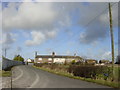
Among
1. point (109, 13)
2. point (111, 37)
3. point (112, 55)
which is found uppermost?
point (109, 13)

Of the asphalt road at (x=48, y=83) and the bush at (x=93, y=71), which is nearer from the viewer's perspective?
the asphalt road at (x=48, y=83)

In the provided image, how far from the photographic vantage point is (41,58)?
16312cm

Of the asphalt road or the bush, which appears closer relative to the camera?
the asphalt road

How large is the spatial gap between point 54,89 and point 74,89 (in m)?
1.30

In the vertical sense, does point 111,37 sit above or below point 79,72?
above

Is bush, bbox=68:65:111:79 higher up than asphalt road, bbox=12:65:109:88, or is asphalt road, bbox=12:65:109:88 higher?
bush, bbox=68:65:111:79

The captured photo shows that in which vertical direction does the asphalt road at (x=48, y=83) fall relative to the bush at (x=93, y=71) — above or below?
below

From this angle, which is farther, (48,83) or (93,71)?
(93,71)

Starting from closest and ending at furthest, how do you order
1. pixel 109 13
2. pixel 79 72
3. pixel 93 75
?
pixel 109 13 < pixel 93 75 < pixel 79 72

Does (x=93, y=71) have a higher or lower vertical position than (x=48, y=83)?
higher

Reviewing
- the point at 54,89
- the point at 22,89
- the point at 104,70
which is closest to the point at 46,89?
the point at 54,89

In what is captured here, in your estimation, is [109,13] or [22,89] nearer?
[22,89]

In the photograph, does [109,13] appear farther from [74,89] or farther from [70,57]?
[70,57]

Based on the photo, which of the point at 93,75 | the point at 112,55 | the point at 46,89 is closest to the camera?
the point at 46,89
